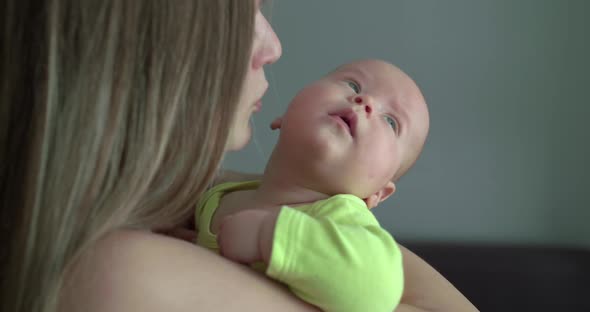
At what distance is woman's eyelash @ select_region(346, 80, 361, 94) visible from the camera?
1.01m

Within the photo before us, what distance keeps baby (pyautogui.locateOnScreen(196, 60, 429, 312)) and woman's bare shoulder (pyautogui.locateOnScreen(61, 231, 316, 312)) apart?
0.16 ft

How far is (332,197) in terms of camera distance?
0.87 m

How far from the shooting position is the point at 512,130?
1.83 m

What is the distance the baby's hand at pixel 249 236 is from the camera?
0.70m

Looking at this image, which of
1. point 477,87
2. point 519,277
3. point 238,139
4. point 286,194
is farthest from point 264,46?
point 519,277

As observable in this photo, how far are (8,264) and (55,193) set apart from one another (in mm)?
87

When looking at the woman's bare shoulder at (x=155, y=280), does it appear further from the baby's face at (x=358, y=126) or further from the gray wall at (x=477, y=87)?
the gray wall at (x=477, y=87)

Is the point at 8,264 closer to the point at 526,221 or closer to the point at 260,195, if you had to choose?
the point at 260,195

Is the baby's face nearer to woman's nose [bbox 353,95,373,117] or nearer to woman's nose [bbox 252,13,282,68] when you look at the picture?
woman's nose [bbox 353,95,373,117]

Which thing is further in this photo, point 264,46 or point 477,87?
point 477,87

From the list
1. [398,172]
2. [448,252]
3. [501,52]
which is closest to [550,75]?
[501,52]

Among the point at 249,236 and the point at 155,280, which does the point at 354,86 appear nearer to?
the point at 249,236

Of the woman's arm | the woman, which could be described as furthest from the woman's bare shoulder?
the woman's arm

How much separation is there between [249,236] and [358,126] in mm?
281
